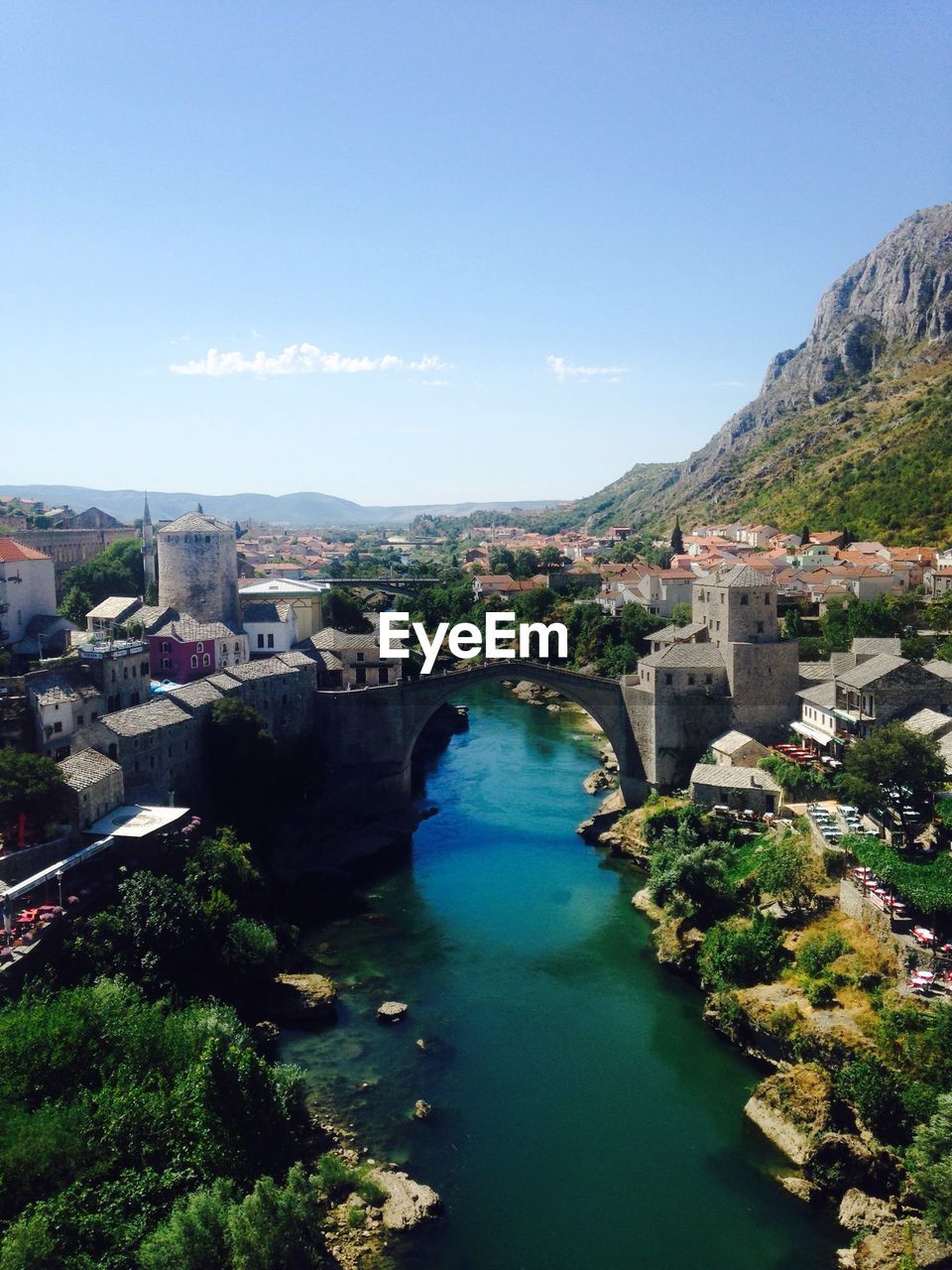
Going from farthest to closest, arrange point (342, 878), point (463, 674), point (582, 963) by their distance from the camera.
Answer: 1. point (463, 674)
2. point (342, 878)
3. point (582, 963)

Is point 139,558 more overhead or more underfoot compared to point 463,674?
more overhead

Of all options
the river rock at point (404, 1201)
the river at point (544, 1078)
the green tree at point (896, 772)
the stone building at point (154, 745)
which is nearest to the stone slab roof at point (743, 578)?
the green tree at point (896, 772)

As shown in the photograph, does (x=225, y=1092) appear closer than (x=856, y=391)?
Yes

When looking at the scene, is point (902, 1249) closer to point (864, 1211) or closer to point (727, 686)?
point (864, 1211)

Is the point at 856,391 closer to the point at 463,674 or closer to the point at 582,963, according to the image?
the point at 463,674

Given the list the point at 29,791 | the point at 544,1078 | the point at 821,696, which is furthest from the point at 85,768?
the point at 821,696

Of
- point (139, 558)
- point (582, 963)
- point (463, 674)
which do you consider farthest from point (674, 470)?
point (582, 963)

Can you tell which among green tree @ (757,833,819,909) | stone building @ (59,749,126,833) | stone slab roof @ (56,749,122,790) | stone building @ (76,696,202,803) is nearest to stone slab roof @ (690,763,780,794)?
green tree @ (757,833,819,909)

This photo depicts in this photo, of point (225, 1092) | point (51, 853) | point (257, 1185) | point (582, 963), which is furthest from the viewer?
point (582, 963)
